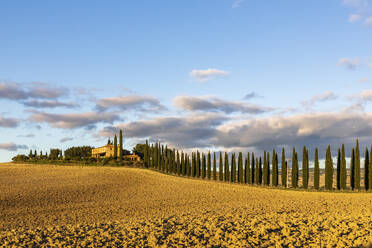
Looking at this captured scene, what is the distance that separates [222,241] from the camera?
45.6 feet

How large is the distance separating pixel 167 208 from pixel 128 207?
10.6 feet

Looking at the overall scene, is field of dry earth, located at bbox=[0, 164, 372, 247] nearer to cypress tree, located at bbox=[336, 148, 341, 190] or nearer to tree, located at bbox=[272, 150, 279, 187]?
tree, located at bbox=[272, 150, 279, 187]

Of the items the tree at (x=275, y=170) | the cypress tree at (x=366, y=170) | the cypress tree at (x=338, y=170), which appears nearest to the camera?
the cypress tree at (x=366, y=170)

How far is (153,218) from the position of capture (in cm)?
1966

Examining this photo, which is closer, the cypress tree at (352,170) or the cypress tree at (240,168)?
the cypress tree at (352,170)

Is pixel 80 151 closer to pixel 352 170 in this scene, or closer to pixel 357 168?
pixel 352 170

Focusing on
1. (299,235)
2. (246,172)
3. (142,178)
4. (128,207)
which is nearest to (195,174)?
(246,172)

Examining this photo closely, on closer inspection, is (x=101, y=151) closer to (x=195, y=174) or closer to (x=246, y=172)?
(x=195, y=174)

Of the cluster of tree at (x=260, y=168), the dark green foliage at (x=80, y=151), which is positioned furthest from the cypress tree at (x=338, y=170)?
the dark green foliage at (x=80, y=151)

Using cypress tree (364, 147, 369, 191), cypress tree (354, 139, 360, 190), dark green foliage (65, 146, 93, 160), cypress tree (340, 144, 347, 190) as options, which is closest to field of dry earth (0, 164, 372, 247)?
cypress tree (340, 144, 347, 190)

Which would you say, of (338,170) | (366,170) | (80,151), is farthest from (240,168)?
(80,151)

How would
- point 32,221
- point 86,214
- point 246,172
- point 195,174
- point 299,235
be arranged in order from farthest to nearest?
point 195,174 < point 246,172 < point 86,214 < point 32,221 < point 299,235

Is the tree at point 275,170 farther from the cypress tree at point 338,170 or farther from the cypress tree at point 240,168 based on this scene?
the cypress tree at point 338,170

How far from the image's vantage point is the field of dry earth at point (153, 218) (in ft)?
46.2
